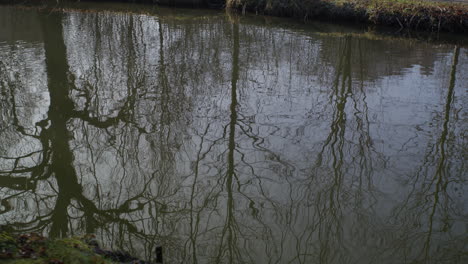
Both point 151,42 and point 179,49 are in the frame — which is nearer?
point 179,49

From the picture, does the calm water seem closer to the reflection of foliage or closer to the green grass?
the reflection of foliage

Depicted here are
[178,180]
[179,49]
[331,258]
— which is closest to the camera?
[331,258]

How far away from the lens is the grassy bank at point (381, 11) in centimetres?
1145

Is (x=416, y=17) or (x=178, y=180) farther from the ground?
(x=416, y=17)

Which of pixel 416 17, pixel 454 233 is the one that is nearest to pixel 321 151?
pixel 454 233

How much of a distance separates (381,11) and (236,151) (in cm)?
914

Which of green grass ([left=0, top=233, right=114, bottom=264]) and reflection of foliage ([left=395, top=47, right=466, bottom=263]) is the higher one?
green grass ([left=0, top=233, right=114, bottom=264])

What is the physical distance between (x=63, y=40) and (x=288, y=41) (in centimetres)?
485

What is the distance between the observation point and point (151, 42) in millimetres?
9086

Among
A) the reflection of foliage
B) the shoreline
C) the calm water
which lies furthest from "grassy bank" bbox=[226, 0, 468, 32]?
the reflection of foliage

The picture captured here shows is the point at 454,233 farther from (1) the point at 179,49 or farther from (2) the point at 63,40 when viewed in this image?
(2) the point at 63,40

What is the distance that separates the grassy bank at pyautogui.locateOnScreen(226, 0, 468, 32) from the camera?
37.6 feet

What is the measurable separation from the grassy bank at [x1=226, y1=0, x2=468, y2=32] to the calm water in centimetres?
334

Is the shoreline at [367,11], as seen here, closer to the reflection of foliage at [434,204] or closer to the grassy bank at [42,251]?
the reflection of foliage at [434,204]
